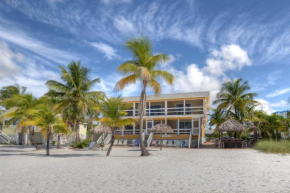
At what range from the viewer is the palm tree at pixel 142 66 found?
16094 mm

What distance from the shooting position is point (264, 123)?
2680 centimetres

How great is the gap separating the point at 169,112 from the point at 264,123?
404 inches

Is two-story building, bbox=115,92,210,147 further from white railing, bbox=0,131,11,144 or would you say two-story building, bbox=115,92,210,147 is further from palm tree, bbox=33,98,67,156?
white railing, bbox=0,131,11,144

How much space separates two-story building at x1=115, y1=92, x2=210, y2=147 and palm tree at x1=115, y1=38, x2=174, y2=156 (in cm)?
949

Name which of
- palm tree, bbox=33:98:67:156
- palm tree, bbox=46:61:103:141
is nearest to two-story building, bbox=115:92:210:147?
palm tree, bbox=46:61:103:141

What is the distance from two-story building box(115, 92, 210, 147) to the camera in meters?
26.5

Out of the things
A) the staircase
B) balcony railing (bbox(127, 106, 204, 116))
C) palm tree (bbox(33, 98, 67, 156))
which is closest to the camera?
palm tree (bbox(33, 98, 67, 156))

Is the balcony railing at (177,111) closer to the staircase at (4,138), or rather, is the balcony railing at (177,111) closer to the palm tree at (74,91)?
the palm tree at (74,91)

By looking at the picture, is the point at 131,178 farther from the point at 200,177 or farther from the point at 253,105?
the point at 253,105

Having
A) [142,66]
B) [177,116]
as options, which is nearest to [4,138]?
[177,116]

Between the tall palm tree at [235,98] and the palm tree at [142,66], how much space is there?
11.5 metres

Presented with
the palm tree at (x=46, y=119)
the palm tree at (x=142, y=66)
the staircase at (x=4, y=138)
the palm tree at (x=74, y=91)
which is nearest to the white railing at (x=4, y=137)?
the staircase at (x=4, y=138)

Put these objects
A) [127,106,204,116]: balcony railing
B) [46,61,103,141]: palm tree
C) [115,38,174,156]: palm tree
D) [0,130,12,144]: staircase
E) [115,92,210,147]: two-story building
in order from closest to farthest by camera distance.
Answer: [115,38,174,156]: palm tree, [46,61,103,141]: palm tree, [115,92,210,147]: two-story building, [127,106,204,116]: balcony railing, [0,130,12,144]: staircase

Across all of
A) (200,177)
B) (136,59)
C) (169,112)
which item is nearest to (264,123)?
(169,112)
